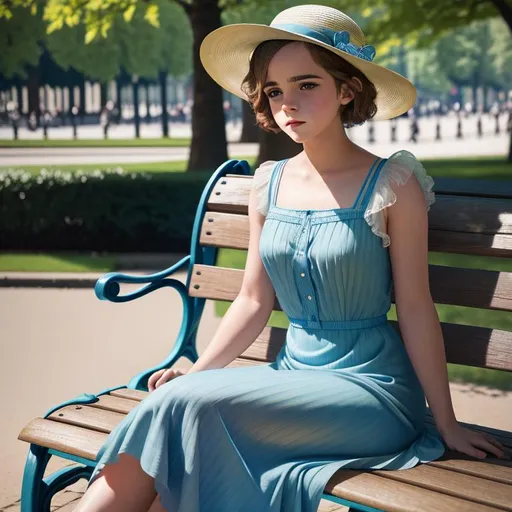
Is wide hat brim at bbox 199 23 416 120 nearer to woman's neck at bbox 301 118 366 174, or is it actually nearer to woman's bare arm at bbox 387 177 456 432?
woman's neck at bbox 301 118 366 174

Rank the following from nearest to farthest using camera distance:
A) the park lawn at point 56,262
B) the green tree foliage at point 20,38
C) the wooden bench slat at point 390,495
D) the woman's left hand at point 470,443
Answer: the wooden bench slat at point 390,495, the woman's left hand at point 470,443, the park lawn at point 56,262, the green tree foliage at point 20,38

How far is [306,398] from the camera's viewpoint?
304 centimetres

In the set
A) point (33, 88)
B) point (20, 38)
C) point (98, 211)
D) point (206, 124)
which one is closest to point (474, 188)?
point (98, 211)

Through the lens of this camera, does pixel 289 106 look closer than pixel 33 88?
Yes

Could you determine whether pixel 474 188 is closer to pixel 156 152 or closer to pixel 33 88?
pixel 156 152

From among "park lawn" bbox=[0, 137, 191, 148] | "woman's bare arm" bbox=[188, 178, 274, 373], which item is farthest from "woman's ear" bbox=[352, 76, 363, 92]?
"park lawn" bbox=[0, 137, 191, 148]

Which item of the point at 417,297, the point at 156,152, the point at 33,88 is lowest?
the point at 156,152

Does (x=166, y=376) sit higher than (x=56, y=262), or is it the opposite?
(x=166, y=376)

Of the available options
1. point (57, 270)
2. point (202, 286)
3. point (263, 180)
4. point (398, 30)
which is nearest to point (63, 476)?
point (202, 286)

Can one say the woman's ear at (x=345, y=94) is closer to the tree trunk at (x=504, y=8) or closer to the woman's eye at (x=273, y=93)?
the woman's eye at (x=273, y=93)

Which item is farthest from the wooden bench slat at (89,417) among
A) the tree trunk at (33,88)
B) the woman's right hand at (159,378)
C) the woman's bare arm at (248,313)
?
the tree trunk at (33,88)

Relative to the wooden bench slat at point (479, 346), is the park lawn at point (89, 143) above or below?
below

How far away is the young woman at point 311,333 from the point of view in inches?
115

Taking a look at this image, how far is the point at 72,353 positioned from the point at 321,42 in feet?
14.7
